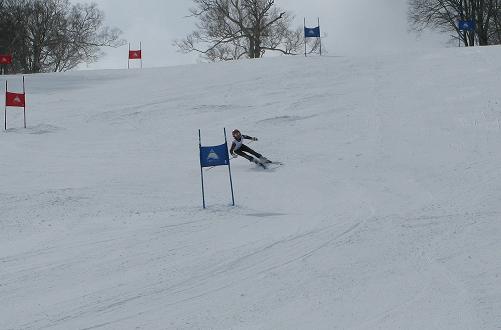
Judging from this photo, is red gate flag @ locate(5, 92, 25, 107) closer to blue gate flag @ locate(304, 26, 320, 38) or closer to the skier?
the skier

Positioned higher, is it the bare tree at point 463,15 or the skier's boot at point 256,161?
the bare tree at point 463,15

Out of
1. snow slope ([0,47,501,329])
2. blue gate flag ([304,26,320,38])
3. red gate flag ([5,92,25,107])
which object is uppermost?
blue gate flag ([304,26,320,38])

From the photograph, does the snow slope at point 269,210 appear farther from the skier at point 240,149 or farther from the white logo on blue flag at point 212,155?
the white logo on blue flag at point 212,155

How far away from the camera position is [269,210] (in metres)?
11.8

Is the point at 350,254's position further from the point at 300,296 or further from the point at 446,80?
the point at 446,80

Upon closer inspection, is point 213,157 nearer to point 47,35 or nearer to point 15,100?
point 15,100

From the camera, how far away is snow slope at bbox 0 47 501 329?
7.28 meters

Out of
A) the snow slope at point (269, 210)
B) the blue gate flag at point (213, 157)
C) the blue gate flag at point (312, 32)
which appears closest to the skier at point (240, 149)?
the snow slope at point (269, 210)

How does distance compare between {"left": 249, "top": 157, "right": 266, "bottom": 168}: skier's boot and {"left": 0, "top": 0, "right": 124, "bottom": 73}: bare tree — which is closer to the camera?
{"left": 249, "top": 157, "right": 266, "bottom": 168}: skier's boot

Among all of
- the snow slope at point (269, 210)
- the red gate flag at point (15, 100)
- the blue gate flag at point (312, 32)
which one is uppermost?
the blue gate flag at point (312, 32)

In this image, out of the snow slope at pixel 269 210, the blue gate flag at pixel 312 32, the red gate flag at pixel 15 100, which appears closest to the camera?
the snow slope at pixel 269 210

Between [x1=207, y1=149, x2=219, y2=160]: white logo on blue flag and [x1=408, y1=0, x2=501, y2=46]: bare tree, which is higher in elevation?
[x1=408, y1=0, x2=501, y2=46]: bare tree

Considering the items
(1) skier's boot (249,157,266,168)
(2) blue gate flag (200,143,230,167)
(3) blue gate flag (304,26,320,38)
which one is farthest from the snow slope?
(3) blue gate flag (304,26,320,38)

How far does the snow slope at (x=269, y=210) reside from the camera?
7.28 metres
